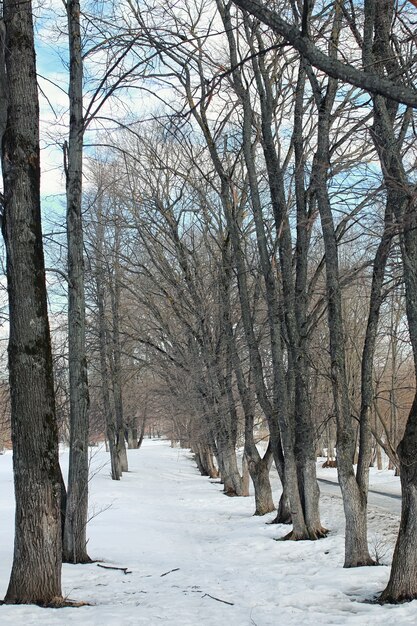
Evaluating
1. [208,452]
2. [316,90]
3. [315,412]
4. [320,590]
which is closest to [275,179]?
[316,90]

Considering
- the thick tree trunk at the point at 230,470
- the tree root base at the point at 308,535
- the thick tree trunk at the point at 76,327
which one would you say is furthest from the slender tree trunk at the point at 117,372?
the thick tree trunk at the point at 76,327

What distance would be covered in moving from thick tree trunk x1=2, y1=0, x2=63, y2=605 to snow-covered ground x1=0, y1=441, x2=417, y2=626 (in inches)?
17.7

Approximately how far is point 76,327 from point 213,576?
3867 millimetres

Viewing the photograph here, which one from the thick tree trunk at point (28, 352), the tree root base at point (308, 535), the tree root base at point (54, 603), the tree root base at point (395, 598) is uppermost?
the thick tree trunk at point (28, 352)

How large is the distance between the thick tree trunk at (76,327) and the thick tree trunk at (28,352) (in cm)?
261

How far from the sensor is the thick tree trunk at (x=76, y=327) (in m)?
8.90

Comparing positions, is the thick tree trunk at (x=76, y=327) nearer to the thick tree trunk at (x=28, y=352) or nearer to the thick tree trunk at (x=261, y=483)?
the thick tree trunk at (x=28, y=352)

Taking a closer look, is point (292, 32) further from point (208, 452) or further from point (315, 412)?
point (208, 452)

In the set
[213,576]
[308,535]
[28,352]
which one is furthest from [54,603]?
[308,535]

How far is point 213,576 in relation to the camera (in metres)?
8.18

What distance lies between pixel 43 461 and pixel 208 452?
26.8 m

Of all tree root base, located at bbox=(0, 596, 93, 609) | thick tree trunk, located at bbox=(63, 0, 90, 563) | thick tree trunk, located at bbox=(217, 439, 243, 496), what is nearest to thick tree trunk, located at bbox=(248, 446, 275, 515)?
thick tree trunk, located at bbox=(217, 439, 243, 496)

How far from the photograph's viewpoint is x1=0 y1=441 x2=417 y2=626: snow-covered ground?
562cm

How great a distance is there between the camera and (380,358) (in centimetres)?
3052
